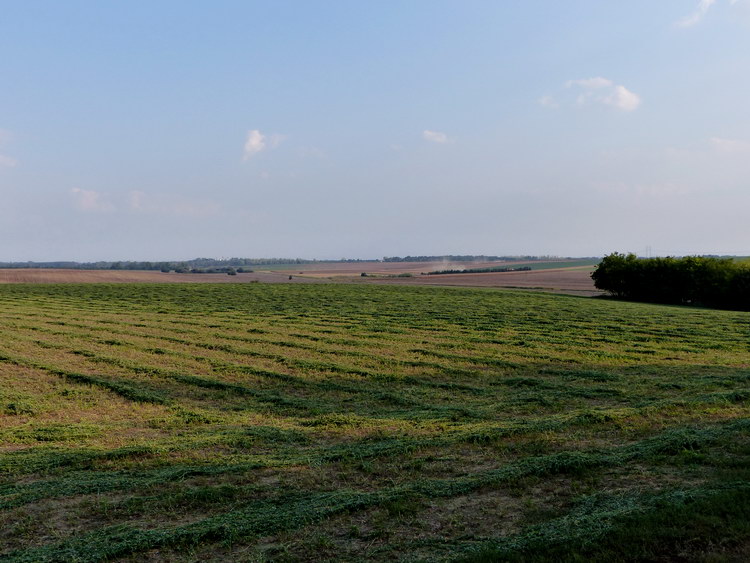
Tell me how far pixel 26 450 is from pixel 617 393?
13.9m

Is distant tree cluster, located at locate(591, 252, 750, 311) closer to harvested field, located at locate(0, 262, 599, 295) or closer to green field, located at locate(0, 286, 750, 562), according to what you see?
harvested field, located at locate(0, 262, 599, 295)

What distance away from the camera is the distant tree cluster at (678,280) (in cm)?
4812

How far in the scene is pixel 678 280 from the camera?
5206cm

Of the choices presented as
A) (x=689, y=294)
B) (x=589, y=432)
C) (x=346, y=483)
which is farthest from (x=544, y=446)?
(x=689, y=294)

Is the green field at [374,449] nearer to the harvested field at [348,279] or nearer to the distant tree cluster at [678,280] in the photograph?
the distant tree cluster at [678,280]

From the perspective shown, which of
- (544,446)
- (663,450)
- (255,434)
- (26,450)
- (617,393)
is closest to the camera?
(663,450)

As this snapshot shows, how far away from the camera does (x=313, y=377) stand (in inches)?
679

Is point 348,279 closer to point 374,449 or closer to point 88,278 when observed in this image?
point 88,278

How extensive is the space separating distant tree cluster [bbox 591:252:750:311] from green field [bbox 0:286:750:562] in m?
28.7

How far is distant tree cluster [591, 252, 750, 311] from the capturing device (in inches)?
1895

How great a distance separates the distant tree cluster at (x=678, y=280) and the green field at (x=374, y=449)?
28.7 m

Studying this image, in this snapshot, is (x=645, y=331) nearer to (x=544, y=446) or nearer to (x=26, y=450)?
(x=544, y=446)

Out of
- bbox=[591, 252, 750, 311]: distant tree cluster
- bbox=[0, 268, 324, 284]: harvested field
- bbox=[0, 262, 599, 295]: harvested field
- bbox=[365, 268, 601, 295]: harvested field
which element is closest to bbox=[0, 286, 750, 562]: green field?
bbox=[591, 252, 750, 311]: distant tree cluster

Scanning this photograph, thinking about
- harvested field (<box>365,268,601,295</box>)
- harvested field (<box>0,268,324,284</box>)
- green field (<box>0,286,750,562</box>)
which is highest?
harvested field (<box>0,268,324,284</box>)
